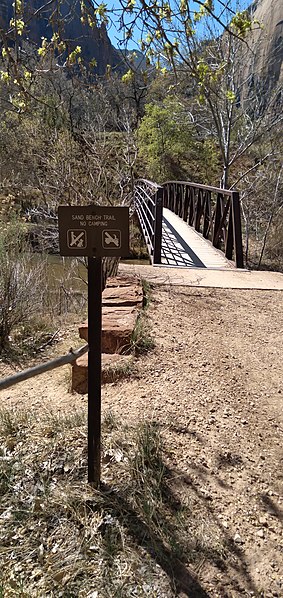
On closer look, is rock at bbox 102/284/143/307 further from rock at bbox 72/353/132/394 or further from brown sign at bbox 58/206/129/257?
brown sign at bbox 58/206/129/257

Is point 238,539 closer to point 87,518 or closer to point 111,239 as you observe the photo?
point 87,518

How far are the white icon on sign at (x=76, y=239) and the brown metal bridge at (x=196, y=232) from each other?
6.09 m

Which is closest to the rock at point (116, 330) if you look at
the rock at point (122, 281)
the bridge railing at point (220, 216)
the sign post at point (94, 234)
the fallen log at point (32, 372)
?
the rock at point (122, 281)

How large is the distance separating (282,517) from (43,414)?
1.45 m

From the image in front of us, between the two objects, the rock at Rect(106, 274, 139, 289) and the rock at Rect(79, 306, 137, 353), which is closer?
the rock at Rect(79, 306, 137, 353)

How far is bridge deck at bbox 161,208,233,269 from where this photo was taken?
8492 mm

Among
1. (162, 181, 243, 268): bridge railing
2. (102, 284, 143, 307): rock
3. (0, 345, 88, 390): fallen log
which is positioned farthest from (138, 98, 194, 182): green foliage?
(0, 345, 88, 390): fallen log

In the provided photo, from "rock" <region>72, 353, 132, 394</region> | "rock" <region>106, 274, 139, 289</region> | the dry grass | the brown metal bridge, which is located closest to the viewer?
the dry grass

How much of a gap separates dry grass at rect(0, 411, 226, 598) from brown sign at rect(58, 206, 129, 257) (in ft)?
3.41

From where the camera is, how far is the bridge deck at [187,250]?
849cm

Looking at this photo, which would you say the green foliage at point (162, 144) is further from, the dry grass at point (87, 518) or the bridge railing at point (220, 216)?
the dry grass at point (87, 518)

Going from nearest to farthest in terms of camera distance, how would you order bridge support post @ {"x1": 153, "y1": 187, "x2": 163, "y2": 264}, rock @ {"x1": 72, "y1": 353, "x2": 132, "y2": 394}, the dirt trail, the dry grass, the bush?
the dry grass
the dirt trail
rock @ {"x1": 72, "y1": 353, "x2": 132, "y2": 394}
the bush
bridge support post @ {"x1": 153, "y1": 187, "x2": 163, "y2": 264}

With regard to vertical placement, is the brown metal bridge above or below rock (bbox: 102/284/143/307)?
above

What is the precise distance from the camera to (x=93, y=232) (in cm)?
197
